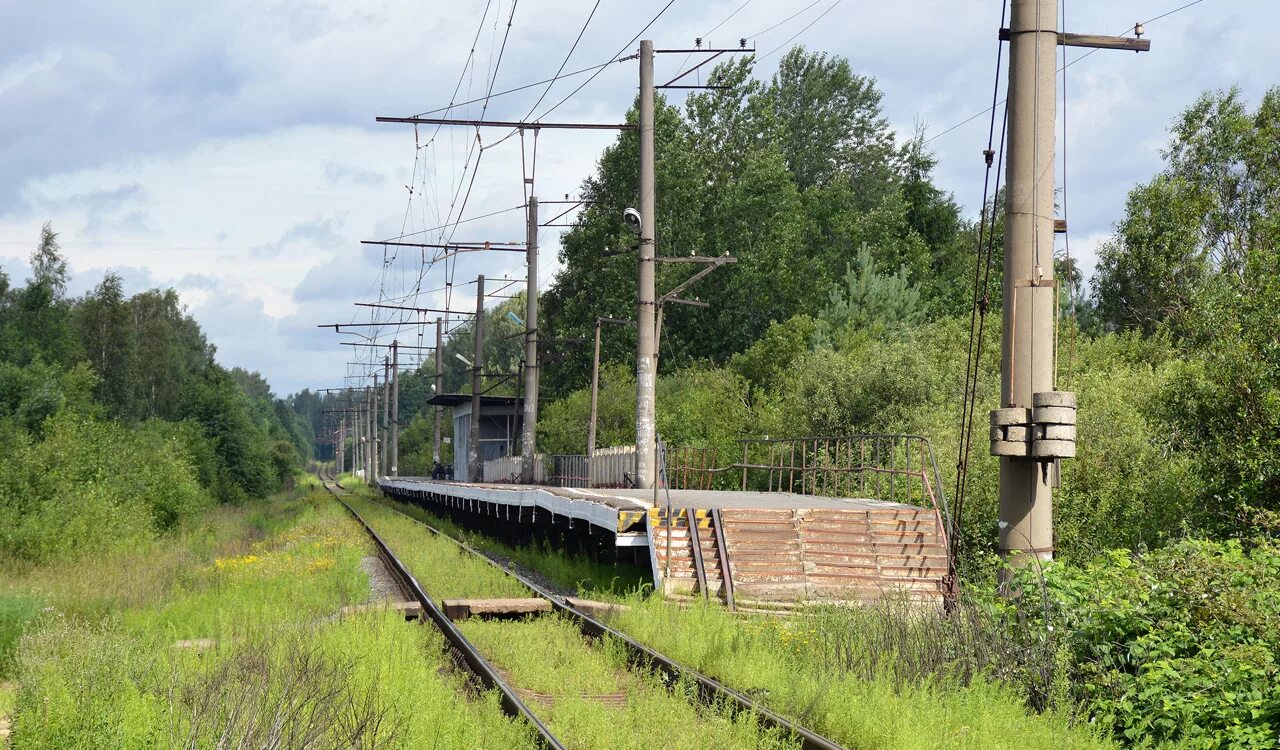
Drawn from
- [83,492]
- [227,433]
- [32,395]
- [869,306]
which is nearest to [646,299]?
[83,492]

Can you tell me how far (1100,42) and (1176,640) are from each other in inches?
200

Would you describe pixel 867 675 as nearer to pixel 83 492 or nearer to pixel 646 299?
pixel 646 299

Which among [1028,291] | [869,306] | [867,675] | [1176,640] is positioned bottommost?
[867,675]

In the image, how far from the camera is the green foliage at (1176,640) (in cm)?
734

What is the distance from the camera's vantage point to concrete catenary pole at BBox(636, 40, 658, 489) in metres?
21.0

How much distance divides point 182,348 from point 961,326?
7097 centimetres

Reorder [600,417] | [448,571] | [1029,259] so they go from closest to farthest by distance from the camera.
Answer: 1. [1029,259]
2. [448,571]
3. [600,417]

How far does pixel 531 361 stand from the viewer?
35.7 meters

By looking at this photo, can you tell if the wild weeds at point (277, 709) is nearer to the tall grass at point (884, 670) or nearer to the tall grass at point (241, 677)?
the tall grass at point (241, 677)

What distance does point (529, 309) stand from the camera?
1453 inches

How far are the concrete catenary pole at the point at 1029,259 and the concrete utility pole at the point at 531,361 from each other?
26.0 meters

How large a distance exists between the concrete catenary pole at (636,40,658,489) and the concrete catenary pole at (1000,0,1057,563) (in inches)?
440

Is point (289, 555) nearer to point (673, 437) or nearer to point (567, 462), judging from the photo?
point (567, 462)

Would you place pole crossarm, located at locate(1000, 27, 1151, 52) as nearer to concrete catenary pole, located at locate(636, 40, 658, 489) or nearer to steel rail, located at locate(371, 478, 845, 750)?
steel rail, located at locate(371, 478, 845, 750)
